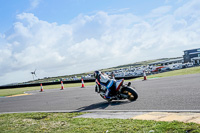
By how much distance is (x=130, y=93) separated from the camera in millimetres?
10266

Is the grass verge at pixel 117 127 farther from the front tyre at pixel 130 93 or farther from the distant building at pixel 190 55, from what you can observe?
the distant building at pixel 190 55

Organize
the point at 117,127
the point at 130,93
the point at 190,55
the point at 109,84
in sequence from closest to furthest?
the point at 117,127 < the point at 130,93 < the point at 109,84 < the point at 190,55

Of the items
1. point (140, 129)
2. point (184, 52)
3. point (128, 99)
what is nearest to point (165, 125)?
point (140, 129)

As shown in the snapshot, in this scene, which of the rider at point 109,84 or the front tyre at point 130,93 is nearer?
the front tyre at point 130,93

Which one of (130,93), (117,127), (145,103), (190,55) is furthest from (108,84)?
(190,55)

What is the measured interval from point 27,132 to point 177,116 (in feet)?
13.3

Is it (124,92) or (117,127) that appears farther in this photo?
(124,92)

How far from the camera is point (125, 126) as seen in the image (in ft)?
18.8

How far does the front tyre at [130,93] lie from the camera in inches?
396

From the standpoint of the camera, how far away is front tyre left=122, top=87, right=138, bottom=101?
33.0 ft

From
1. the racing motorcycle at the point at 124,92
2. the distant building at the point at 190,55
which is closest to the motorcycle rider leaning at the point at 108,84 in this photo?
the racing motorcycle at the point at 124,92

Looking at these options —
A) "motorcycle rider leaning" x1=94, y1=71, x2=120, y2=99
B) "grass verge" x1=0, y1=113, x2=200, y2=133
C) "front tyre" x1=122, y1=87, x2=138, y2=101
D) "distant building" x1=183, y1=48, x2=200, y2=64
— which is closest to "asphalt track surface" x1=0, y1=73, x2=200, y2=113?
"front tyre" x1=122, y1=87, x2=138, y2=101

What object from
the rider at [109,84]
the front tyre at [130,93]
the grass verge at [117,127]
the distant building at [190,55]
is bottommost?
the grass verge at [117,127]

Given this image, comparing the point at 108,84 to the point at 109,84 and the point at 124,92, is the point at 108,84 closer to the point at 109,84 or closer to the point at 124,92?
the point at 109,84
